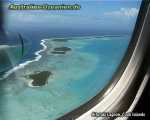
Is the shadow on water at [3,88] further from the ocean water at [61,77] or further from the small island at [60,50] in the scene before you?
the small island at [60,50]

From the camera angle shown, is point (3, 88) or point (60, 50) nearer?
point (3, 88)

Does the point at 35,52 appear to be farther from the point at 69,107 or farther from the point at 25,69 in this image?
the point at 69,107

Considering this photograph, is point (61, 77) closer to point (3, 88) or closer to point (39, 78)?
point (39, 78)

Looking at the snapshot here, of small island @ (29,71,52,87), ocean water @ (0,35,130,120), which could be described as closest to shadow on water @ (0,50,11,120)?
ocean water @ (0,35,130,120)

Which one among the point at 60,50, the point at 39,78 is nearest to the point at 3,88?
the point at 39,78

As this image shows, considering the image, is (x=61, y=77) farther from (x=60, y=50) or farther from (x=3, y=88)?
(x=3, y=88)

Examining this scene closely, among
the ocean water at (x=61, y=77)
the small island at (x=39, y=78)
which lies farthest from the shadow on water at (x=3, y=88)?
Result: the small island at (x=39, y=78)
